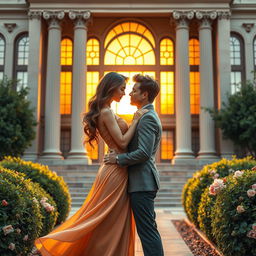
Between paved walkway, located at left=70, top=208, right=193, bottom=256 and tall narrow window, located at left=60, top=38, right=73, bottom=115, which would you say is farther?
tall narrow window, located at left=60, top=38, right=73, bottom=115

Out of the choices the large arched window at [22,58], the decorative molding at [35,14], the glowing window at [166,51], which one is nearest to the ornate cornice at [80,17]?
the decorative molding at [35,14]

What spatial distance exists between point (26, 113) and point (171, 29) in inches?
524

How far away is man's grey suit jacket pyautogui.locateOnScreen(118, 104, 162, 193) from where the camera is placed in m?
4.16

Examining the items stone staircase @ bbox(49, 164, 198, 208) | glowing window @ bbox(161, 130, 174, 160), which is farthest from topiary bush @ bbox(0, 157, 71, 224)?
glowing window @ bbox(161, 130, 174, 160)

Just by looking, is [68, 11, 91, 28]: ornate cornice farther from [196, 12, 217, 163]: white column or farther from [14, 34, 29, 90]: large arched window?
[196, 12, 217, 163]: white column

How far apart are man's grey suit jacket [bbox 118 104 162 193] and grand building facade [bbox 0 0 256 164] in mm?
21632

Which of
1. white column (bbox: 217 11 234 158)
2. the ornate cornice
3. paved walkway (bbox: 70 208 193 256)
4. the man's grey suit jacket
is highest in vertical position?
the ornate cornice

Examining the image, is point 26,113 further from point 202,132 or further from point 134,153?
point 134,153

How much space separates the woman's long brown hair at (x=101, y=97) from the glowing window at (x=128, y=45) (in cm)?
2592

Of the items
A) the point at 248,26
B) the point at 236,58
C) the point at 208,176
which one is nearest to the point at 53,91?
the point at 236,58

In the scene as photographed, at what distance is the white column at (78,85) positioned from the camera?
85.7 ft

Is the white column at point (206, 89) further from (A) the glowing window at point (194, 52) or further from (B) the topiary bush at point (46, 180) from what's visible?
(B) the topiary bush at point (46, 180)

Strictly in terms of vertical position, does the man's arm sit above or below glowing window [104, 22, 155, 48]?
below

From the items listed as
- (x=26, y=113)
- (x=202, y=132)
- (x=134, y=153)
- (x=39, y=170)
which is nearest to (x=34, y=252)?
(x=39, y=170)
